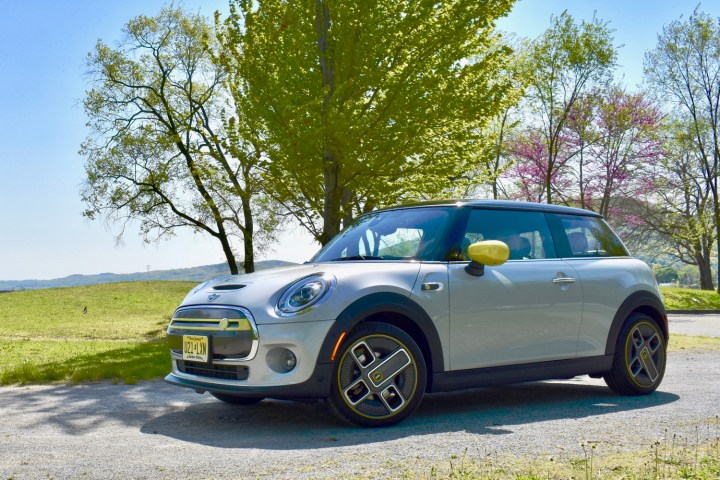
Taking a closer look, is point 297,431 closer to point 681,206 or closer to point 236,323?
point 236,323

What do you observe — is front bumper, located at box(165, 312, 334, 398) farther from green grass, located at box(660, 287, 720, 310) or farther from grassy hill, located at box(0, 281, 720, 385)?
green grass, located at box(660, 287, 720, 310)

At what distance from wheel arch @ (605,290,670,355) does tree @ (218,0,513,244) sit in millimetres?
7093

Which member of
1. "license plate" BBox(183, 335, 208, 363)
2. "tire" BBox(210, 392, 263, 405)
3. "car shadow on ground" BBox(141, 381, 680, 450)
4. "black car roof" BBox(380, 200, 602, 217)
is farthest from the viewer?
"tire" BBox(210, 392, 263, 405)

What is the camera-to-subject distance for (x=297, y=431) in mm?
5531

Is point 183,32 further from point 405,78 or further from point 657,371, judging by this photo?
point 657,371

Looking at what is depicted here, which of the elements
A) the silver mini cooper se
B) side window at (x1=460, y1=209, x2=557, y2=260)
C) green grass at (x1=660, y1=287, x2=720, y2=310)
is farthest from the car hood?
green grass at (x1=660, y1=287, x2=720, y2=310)

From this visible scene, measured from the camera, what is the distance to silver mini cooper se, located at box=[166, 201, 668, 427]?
212 inches

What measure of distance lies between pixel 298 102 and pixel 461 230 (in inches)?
325

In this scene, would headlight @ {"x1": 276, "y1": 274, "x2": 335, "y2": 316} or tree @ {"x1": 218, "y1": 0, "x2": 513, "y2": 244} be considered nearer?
headlight @ {"x1": 276, "y1": 274, "x2": 335, "y2": 316}

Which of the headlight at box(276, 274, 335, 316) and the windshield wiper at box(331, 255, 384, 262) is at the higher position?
the windshield wiper at box(331, 255, 384, 262)

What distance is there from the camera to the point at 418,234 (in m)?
6.35

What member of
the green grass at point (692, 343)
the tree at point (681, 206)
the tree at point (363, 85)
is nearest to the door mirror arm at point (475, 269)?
the tree at point (363, 85)

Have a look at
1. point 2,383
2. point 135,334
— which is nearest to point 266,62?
point 2,383

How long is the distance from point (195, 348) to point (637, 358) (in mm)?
4278
